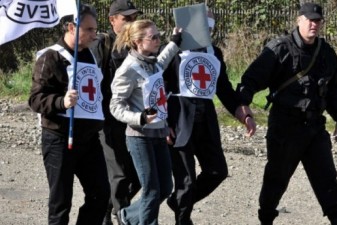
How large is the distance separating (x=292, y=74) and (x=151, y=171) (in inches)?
56.1

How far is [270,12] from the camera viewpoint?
18781mm

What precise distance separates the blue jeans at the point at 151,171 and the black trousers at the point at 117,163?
32.3 inches

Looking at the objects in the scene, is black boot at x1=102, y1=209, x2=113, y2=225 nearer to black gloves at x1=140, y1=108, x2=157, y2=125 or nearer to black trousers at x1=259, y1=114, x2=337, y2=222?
black trousers at x1=259, y1=114, x2=337, y2=222

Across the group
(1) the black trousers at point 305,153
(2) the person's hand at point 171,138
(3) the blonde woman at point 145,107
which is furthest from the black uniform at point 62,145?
(1) the black trousers at point 305,153

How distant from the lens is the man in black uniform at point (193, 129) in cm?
795

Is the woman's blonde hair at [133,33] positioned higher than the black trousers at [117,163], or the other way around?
the woman's blonde hair at [133,33]

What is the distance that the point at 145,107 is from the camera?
24.1 ft

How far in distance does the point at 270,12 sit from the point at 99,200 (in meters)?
12.0

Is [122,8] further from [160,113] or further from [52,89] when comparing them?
[52,89]

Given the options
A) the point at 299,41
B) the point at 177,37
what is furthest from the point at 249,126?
the point at 177,37

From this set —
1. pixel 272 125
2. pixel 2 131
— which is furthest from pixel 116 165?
pixel 2 131

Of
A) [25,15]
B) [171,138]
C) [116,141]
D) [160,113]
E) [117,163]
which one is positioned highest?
[25,15]

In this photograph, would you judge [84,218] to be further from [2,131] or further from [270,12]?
[270,12]

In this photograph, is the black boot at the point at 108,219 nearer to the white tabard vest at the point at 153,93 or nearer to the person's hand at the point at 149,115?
the white tabard vest at the point at 153,93
